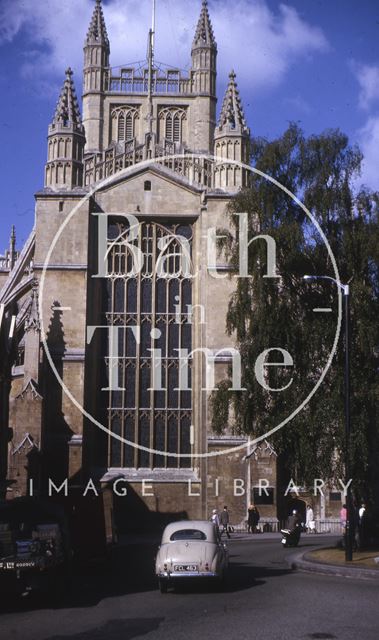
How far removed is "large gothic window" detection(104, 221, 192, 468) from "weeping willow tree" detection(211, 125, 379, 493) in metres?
→ 10.1

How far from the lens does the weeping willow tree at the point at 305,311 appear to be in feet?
77.2

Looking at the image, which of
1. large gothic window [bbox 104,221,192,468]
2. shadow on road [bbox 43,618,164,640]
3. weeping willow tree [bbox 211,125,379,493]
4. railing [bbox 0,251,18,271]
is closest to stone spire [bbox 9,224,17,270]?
railing [bbox 0,251,18,271]

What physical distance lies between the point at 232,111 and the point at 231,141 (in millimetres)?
1575

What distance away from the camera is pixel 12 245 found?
4653 centimetres

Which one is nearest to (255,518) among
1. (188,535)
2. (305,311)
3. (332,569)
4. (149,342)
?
(149,342)

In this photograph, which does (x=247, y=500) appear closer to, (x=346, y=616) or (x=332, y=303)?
(x=332, y=303)

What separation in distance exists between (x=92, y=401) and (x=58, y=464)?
2732mm

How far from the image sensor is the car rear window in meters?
17.2

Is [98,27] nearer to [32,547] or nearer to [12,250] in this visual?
[12,250]

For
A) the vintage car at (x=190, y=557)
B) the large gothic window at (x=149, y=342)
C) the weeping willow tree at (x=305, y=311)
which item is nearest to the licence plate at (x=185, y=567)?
the vintage car at (x=190, y=557)

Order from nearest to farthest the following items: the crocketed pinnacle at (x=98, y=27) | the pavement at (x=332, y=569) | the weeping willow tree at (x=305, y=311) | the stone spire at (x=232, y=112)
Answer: the pavement at (x=332, y=569), the weeping willow tree at (x=305, y=311), the stone spire at (x=232, y=112), the crocketed pinnacle at (x=98, y=27)

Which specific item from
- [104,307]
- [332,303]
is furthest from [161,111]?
[332,303]

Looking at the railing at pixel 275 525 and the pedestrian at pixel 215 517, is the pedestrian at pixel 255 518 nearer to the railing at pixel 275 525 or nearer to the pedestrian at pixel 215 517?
the railing at pixel 275 525

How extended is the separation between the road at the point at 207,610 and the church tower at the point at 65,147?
19.0 m
